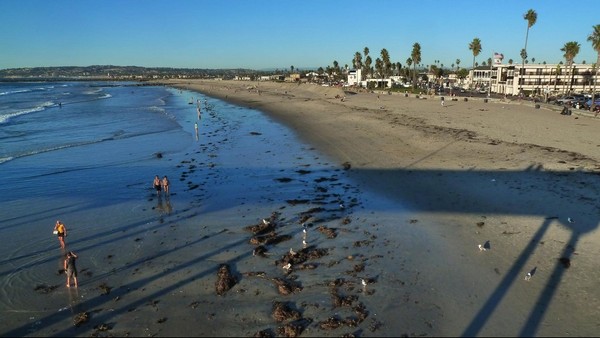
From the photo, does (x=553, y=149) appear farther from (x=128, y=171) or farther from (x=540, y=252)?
(x=128, y=171)

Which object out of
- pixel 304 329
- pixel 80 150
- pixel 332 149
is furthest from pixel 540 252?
pixel 80 150

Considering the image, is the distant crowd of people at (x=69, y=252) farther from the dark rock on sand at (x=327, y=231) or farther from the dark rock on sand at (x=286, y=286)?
the dark rock on sand at (x=327, y=231)

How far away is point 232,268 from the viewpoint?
12836mm

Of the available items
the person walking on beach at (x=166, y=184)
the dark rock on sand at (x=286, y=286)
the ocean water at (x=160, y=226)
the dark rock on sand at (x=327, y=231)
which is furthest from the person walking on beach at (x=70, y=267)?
the person walking on beach at (x=166, y=184)

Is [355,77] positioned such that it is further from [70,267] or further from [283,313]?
[283,313]

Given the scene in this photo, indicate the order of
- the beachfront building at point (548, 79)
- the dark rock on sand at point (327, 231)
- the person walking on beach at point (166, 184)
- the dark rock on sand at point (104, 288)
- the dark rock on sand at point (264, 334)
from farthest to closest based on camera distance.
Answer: the beachfront building at point (548, 79) < the person walking on beach at point (166, 184) < the dark rock on sand at point (327, 231) < the dark rock on sand at point (104, 288) < the dark rock on sand at point (264, 334)

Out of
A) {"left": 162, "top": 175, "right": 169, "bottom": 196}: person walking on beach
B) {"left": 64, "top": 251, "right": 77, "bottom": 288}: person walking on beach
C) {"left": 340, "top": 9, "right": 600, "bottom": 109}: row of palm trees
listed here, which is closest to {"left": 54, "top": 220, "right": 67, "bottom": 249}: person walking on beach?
{"left": 64, "top": 251, "right": 77, "bottom": 288}: person walking on beach

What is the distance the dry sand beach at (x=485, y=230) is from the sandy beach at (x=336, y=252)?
0.19ft

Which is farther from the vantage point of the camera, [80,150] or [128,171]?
[80,150]

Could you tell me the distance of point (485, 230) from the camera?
49.1 ft

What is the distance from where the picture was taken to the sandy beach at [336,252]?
10.0m

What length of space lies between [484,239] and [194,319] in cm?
992

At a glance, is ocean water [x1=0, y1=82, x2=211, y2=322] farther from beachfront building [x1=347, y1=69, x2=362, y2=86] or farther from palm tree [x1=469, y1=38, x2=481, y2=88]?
beachfront building [x1=347, y1=69, x2=362, y2=86]

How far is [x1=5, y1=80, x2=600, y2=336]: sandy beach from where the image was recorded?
32.9ft
